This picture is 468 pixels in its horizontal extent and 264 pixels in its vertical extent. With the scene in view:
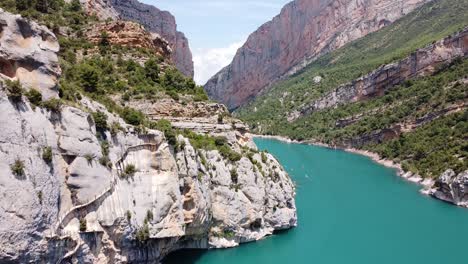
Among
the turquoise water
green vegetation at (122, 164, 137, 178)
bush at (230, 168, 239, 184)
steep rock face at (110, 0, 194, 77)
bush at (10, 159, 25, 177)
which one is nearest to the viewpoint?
bush at (10, 159, 25, 177)

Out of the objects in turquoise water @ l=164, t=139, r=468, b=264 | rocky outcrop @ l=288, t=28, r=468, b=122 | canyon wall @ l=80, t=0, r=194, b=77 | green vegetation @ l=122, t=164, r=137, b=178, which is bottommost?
turquoise water @ l=164, t=139, r=468, b=264

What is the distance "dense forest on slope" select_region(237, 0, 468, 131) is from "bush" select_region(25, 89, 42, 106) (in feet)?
334

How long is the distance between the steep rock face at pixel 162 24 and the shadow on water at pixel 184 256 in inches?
3591

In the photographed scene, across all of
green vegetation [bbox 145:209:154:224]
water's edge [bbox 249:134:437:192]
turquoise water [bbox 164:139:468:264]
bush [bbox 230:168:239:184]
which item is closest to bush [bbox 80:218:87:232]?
green vegetation [bbox 145:209:154:224]

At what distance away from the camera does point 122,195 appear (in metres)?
26.5

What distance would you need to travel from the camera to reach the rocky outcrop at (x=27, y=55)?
22.9 meters

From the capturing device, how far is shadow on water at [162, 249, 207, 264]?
106 feet

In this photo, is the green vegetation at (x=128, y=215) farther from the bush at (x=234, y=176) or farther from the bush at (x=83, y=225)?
the bush at (x=234, y=176)

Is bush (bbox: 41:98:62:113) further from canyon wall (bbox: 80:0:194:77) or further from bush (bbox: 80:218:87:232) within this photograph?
canyon wall (bbox: 80:0:194:77)

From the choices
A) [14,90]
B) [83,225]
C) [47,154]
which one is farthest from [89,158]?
[14,90]

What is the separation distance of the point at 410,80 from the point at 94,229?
94324mm

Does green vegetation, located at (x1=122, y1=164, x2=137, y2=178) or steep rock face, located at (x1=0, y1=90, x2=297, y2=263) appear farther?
green vegetation, located at (x1=122, y1=164, x2=137, y2=178)

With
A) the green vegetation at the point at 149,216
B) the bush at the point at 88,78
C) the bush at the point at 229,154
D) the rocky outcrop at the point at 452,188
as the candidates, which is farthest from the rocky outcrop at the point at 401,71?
the green vegetation at the point at 149,216

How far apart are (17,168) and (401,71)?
334 ft
